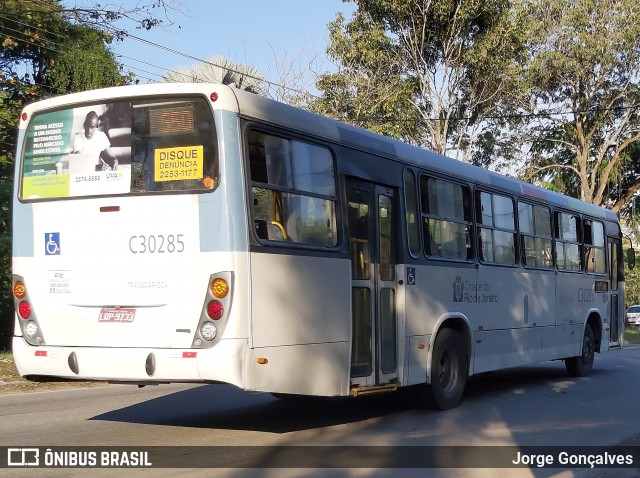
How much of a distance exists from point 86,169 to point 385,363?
3.90m

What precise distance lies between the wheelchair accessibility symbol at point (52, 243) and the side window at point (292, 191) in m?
1.99

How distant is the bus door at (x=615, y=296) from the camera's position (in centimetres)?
1764

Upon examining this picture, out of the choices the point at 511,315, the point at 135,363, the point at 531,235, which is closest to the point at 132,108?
the point at 135,363

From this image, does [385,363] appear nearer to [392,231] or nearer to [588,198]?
[392,231]

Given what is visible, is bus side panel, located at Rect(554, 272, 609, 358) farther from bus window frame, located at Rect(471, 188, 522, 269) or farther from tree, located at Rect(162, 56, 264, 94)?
tree, located at Rect(162, 56, 264, 94)

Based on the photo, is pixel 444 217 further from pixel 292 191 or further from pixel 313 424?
pixel 292 191

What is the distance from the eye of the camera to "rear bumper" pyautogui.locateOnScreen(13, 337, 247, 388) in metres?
7.64

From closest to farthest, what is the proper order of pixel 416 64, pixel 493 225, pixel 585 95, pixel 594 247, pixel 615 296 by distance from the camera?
Answer: pixel 493 225
pixel 594 247
pixel 615 296
pixel 416 64
pixel 585 95

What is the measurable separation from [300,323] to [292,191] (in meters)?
1.26

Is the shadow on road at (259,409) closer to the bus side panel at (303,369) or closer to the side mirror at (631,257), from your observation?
the bus side panel at (303,369)

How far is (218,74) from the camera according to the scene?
24.0m

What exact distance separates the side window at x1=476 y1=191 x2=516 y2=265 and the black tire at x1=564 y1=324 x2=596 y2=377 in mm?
3720

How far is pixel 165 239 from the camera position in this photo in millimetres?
8039

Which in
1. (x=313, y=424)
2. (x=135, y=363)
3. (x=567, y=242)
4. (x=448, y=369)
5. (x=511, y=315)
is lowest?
(x=313, y=424)
